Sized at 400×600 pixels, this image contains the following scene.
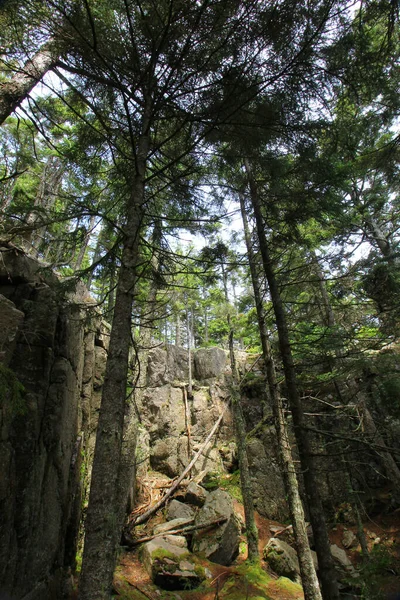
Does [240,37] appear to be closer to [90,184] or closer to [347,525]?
[90,184]

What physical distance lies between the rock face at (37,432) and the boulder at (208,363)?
42.0ft

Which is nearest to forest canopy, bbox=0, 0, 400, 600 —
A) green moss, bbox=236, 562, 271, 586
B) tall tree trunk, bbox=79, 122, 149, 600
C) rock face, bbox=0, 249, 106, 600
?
tall tree trunk, bbox=79, 122, 149, 600

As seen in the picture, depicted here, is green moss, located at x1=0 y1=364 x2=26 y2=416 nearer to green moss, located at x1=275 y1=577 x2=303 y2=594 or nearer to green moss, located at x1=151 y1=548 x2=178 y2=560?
green moss, located at x1=151 y1=548 x2=178 y2=560

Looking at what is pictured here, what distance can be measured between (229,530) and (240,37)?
39.4ft

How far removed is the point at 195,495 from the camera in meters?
11.4

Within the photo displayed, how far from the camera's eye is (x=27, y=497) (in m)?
4.26

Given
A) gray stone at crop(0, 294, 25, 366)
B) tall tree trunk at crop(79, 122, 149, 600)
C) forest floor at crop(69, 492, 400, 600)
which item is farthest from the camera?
forest floor at crop(69, 492, 400, 600)

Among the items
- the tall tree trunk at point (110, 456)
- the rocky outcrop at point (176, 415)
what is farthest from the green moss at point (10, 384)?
the rocky outcrop at point (176, 415)

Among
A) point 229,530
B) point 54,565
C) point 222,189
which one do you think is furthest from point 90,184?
point 229,530

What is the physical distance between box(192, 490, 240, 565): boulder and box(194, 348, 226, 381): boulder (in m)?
9.19

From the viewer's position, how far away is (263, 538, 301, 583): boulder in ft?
29.6

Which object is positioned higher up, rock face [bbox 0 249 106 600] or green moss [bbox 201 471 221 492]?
rock face [bbox 0 249 106 600]

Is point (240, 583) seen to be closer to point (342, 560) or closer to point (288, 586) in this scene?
point (288, 586)

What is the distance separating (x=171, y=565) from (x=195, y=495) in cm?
405
